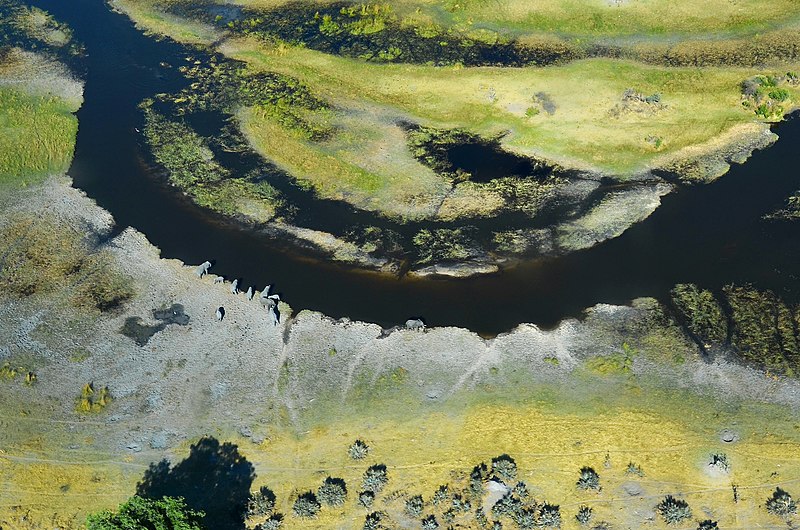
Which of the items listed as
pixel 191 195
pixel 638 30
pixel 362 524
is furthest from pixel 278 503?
pixel 638 30

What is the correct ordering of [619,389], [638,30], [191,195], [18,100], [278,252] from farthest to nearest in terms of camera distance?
[638,30]
[18,100]
[191,195]
[278,252]
[619,389]

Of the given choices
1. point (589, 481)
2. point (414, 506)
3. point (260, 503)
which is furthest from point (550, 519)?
point (260, 503)

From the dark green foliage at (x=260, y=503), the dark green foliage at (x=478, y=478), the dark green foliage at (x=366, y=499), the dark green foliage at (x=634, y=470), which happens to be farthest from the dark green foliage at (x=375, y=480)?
the dark green foliage at (x=634, y=470)

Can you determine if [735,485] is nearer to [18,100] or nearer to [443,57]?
Result: [443,57]

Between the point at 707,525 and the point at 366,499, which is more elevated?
the point at 707,525

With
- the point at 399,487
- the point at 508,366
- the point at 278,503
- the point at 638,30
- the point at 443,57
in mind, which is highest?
the point at 638,30

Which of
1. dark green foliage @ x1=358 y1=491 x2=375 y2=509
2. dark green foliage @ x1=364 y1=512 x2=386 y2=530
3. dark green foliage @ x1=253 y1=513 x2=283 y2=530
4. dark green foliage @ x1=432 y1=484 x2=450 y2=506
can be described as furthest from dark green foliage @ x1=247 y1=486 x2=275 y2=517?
dark green foliage @ x1=432 y1=484 x2=450 y2=506

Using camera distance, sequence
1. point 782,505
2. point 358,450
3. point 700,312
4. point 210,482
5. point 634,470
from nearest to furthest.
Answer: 1. point 782,505
2. point 634,470
3. point 210,482
4. point 358,450
5. point 700,312

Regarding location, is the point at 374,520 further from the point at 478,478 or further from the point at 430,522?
the point at 478,478
